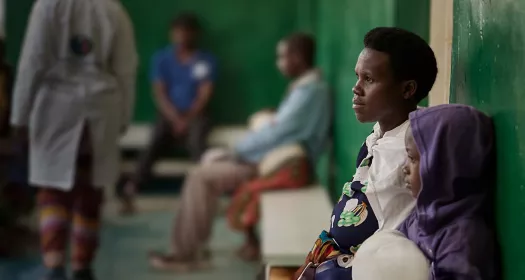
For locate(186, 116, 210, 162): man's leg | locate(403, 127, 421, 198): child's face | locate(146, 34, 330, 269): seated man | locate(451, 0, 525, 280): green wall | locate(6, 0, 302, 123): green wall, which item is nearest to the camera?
locate(451, 0, 525, 280): green wall

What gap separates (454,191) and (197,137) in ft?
16.5

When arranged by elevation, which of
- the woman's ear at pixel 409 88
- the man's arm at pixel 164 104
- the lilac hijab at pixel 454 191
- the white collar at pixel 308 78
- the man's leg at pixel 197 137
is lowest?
the man's leg at pixel 197 137

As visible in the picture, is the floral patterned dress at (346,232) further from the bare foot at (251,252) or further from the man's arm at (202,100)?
the man's arm at (202,100)

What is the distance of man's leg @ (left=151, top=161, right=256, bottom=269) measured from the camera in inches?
187

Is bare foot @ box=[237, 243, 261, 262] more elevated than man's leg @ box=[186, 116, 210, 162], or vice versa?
man's leg @ box=[186, 116, 210, 162]

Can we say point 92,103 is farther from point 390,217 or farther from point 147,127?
point 147,127

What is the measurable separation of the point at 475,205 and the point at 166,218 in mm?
4700

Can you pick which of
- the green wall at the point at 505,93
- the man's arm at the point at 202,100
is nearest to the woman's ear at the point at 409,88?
the green wall at the point at 505,93

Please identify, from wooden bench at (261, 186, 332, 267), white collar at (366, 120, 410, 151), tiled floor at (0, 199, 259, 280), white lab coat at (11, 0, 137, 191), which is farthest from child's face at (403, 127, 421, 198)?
tiled floor at (0, 199, 259, 280)

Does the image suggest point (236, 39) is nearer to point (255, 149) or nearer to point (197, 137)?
point (197, 137)

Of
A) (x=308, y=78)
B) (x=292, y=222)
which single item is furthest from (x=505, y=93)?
(x=308, y=78)

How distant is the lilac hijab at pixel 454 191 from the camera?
1667 millimetres

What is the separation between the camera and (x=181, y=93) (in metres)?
6.81

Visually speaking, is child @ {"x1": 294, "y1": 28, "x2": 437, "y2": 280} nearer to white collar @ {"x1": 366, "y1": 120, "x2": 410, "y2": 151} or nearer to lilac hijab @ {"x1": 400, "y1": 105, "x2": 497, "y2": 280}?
white collar @ {"x1": 366, "y1": 120, "x2": 410, "y2": 151}
